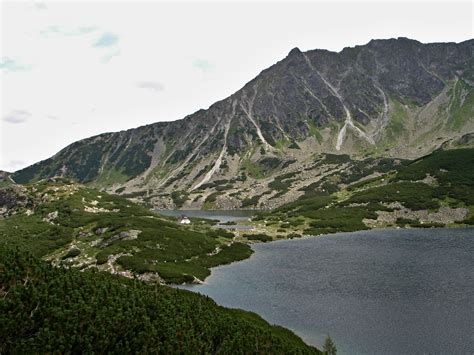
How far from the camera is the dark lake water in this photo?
159 ft

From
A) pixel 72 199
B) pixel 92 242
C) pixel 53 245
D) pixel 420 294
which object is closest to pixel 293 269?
pixel 420 294

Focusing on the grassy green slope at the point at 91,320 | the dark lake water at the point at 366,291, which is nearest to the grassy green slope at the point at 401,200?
the dark lake water at the point at 366,291

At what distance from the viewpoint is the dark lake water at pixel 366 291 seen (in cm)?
4859

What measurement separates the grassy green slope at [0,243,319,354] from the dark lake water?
74.2ft

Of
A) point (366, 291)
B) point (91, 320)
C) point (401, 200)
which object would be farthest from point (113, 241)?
point (401, 200)

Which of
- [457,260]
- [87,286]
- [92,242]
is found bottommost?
[457,260]

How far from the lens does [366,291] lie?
2687 inches

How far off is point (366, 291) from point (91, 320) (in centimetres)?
5569

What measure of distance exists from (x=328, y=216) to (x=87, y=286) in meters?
142

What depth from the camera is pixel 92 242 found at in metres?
98.2

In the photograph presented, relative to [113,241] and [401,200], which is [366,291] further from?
[401,200]

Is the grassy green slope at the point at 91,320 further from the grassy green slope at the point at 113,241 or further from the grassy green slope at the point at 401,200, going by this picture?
the grassy green slope at the point at 401,200

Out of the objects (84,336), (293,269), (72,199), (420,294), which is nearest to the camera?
(84,336)

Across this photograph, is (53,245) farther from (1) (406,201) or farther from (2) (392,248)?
(1) (406,201)
